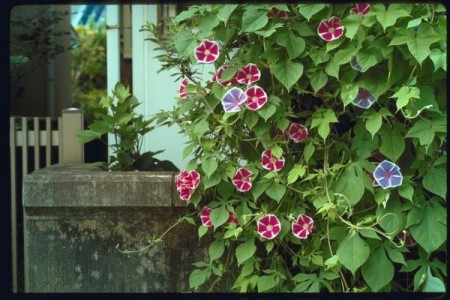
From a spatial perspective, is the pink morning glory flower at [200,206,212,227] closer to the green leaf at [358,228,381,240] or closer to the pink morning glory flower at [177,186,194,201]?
the pink morning glory flower at [177,186,194,201]

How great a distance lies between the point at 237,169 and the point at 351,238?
54 centimetres

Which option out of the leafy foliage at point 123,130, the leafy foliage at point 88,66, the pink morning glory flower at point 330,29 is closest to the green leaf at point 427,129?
the pink morning glory flower at point 330,29

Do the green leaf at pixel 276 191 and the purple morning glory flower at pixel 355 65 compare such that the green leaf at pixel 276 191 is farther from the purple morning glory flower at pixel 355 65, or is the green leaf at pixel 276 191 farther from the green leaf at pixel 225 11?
the green leaf at pixel 225 11

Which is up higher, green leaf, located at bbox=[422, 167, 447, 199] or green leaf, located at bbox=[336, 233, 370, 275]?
green leaf, located at bbox=[422, 167, 447, 199]

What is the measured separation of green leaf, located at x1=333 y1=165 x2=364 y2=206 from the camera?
110 inches

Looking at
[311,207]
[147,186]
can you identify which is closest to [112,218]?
[147,186]

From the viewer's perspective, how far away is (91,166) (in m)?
3.56

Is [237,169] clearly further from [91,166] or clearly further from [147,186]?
[91,166]

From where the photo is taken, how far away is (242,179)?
294 cm

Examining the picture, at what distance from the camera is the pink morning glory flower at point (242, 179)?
115 inches

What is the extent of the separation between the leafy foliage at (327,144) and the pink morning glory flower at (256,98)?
0.05 meters

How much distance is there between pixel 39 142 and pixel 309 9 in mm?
1913

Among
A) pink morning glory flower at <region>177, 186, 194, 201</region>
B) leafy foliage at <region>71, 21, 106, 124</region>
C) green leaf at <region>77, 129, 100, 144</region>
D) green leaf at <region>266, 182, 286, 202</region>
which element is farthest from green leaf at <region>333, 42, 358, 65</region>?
leafy foliage at <region>71, 21, 106, 124</region>

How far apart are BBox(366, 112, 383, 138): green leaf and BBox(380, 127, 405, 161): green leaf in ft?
0.27
